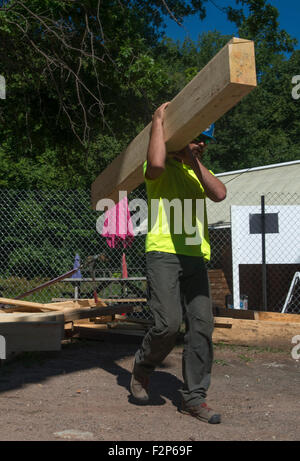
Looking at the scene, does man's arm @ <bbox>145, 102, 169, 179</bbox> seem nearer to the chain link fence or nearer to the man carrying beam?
the man carrying beam

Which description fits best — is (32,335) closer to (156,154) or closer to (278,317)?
(156,154)

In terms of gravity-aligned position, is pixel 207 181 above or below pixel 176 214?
above

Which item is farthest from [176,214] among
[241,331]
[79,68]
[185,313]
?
[79,68]

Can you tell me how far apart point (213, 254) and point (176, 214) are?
8.80 meters

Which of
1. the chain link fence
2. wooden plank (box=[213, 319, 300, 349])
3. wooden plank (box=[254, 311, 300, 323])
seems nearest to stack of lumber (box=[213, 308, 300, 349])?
wooden plank (box=[213, 319, 300, 349])

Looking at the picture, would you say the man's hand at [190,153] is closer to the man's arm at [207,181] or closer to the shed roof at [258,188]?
the man's arm at [207,181]

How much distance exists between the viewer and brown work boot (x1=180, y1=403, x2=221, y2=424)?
3.03 meters

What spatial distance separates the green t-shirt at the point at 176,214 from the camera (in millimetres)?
3230

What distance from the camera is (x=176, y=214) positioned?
3.27 m

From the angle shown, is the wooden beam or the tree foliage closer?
the wooden beam

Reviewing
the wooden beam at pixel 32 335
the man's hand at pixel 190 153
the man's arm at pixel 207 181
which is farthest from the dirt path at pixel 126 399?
the man's hand at pixel 190 153

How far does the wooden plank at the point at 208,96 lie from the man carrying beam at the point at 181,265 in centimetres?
11

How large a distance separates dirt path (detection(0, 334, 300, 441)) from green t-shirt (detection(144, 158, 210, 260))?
1080 mm

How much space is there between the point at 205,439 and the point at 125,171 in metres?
1.93
